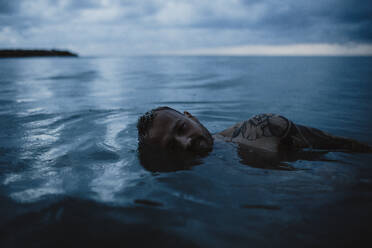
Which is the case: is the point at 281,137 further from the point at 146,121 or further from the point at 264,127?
the point at 146,121

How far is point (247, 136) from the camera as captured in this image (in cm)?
346

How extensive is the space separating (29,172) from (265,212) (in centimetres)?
268

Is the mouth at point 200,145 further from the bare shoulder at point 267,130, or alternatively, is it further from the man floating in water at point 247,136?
the bare shoulder at point 267,130

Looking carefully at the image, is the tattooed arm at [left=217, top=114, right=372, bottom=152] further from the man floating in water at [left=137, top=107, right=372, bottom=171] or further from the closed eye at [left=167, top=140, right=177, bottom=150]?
the closed eye at [left=167, top=140, right=177, bottom=150]

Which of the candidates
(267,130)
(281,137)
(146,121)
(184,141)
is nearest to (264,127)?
(267,130)

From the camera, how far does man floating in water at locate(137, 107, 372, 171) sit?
321 cm

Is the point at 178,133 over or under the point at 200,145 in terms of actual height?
over

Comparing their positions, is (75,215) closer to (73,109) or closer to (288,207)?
(288,207)

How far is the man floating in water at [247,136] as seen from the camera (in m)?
3.21

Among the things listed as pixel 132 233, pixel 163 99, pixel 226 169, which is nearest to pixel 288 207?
pixel 226 169

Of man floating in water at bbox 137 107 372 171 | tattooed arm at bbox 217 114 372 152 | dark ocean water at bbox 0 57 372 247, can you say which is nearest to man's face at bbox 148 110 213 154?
man floating in water at bbox 137 107 372 171

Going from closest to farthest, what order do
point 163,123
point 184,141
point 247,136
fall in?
point 184,141 → point 163,123 → point 247,136

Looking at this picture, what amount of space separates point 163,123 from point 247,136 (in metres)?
1.15

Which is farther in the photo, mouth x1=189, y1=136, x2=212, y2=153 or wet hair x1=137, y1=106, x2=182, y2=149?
wet hair x1=137, y1=106, x2=182, y2=149
